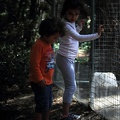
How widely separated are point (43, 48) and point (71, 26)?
1.92 ft

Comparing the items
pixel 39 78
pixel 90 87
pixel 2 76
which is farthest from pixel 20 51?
pixel 39 78

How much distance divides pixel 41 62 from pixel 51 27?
41cm

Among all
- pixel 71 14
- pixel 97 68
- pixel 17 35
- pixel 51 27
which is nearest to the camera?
pixel 51 27

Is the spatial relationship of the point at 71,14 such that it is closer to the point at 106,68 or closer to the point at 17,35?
the point at 106,68

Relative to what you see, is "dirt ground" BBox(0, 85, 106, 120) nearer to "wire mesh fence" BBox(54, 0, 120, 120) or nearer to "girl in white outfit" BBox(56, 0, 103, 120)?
"wire mesh fence" BBox(54, 0, 120, 120)

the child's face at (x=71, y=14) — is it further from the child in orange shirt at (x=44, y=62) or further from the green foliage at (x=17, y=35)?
the green foliage at (x=17, y=35)

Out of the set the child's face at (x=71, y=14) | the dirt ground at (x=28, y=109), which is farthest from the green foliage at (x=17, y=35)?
the child's face at (x=71, y=14)

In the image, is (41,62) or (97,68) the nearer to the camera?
(41,62)

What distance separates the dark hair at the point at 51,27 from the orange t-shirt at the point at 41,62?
4.7 inches

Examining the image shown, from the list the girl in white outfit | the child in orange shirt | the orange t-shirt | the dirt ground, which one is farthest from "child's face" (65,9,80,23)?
the dirt ground

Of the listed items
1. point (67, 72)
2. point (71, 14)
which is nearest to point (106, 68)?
point (67, 72)

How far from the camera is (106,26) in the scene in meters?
5.14

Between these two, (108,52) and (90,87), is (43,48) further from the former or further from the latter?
(90,87)

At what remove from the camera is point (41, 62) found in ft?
12.8
